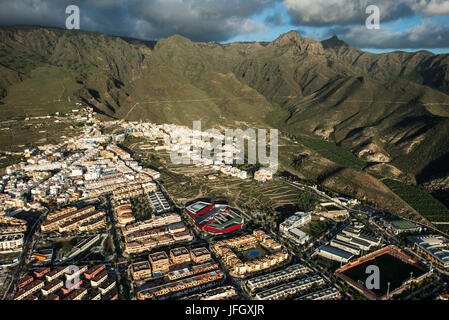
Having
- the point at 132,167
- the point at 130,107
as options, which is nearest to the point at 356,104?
the point at 130,107

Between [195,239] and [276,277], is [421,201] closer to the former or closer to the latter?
[276,277]

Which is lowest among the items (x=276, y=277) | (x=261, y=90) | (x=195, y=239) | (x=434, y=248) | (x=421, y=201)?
(x=276, y=277)

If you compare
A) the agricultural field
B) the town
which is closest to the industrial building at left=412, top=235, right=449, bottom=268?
the town

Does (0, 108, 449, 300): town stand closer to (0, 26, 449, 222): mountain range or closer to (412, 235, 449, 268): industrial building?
(412, 235, 449, 268): industrial building

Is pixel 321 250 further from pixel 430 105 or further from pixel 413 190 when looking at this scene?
pixel 430 105

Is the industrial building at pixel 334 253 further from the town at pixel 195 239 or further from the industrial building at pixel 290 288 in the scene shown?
the industrial building at pixel 290 288

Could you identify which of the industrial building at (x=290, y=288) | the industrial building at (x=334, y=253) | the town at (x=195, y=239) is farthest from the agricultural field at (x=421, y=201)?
the industrial building at (x=290, y=288)

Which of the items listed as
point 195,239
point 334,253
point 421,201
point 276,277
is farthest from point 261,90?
point 276,277
